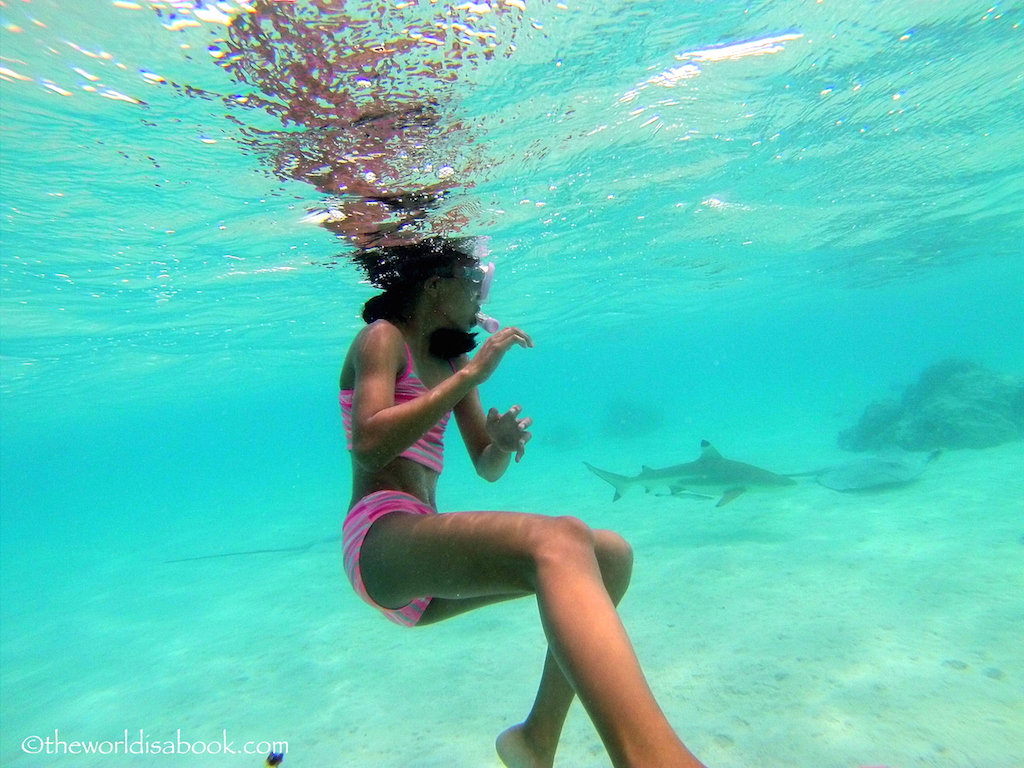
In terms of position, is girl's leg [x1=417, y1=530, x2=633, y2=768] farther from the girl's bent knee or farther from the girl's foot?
the girl's bent knee

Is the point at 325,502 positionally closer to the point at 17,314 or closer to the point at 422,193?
the point at 17,314

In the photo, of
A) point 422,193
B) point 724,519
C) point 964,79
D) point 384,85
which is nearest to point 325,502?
point 724,519

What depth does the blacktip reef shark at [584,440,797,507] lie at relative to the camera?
12.1 meters

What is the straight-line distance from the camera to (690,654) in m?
6.70

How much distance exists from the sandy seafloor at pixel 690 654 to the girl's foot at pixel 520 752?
2.52m

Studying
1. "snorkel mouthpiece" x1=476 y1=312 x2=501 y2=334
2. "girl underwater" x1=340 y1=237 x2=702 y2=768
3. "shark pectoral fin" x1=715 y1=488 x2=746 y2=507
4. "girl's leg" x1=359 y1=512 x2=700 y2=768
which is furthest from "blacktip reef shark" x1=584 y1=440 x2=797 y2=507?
"girl's leg" x1=359 y1=512 x2=700 y2=768

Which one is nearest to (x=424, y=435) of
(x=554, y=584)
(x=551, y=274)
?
(x=554, y=584)

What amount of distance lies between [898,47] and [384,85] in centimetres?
921

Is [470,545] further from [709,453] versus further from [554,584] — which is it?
[709,453]

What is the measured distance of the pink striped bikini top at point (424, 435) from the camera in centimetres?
339

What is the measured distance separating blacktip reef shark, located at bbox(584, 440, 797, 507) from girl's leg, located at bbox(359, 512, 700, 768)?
9462 mm

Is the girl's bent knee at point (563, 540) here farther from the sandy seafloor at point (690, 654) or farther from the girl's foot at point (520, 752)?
the sandy seafloor at point (690, 654)

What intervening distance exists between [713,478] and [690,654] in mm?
6257

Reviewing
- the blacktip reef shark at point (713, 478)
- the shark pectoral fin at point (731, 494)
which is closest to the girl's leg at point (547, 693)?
the blacktip reef shark at point (713, 478)
